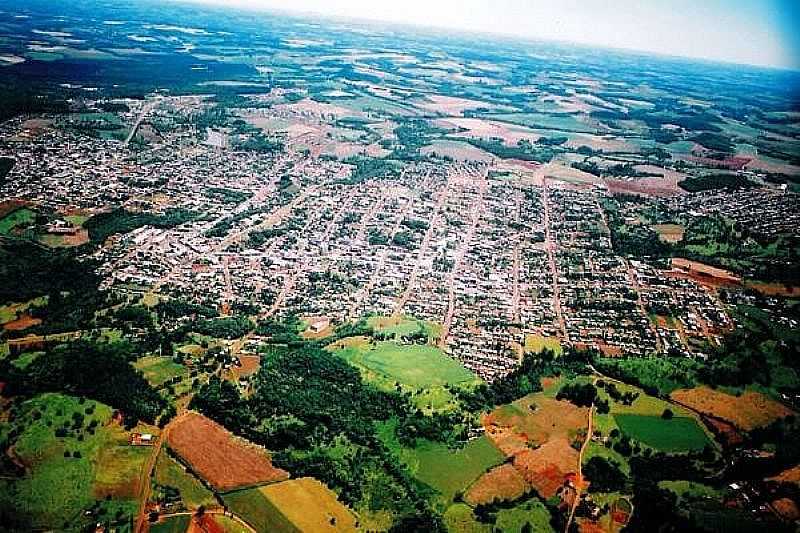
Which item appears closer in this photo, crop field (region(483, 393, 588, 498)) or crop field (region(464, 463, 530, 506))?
crop field (region(464, 463, 530, 506))

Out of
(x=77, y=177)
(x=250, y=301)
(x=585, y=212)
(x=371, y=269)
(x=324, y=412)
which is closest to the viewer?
(x=324, y=412)

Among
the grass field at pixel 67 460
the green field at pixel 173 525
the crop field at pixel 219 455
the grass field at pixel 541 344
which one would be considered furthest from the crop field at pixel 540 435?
the grass field at pixel 67 460

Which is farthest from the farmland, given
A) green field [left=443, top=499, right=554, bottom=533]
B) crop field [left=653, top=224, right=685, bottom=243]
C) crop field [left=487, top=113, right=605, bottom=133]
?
crop field [left=487, top=113, right=605, bottom=133]

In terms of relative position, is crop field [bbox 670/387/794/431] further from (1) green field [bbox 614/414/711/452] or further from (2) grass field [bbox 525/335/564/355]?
(2) grass field [bbox 525/335/564/355]

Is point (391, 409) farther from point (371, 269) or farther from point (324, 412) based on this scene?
point (371, 269)

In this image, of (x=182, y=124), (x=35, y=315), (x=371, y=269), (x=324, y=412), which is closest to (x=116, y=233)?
(x=35, y=315)
